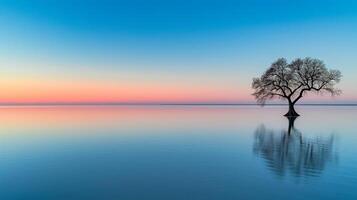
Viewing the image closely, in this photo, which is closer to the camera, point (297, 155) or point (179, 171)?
point (179, 171)

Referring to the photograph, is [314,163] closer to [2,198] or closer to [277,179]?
[277,179]

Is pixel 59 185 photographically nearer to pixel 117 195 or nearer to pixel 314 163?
pixel 117 195

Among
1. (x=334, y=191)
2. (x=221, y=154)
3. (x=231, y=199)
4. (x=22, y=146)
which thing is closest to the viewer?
(x=231, y=199)

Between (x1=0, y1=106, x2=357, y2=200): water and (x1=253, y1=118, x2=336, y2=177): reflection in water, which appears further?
(x1=253, y1=118, x2=336, y2=177): reflection in water

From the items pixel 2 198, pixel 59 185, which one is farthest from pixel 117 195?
pixel 2 198

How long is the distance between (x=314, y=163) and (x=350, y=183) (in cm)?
431

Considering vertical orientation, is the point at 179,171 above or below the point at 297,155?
below

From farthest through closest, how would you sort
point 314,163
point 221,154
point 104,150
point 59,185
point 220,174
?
point 104,150 < point 221,154 < point 314,163 < point 220,174 < point 59,185

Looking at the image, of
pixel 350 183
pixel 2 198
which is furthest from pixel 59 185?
pixel 350 183

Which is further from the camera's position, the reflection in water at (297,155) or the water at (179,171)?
the reflection in water at (297,155)

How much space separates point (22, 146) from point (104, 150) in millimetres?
8657

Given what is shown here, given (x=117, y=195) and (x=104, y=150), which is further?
(x=104, y=150)

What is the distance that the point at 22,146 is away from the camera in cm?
2488

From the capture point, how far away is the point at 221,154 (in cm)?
2102
